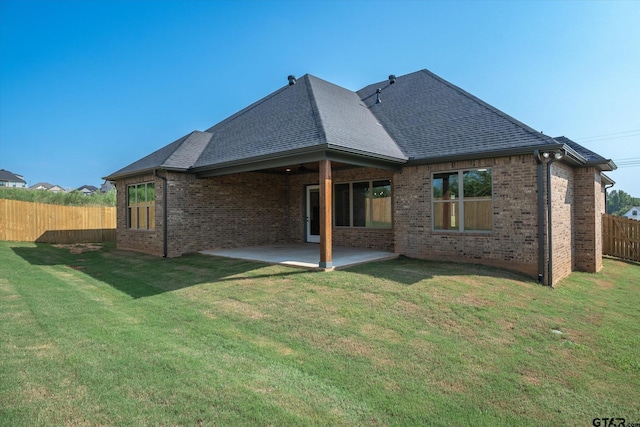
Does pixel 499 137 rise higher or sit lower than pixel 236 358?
higher

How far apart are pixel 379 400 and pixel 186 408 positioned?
5.84 ft

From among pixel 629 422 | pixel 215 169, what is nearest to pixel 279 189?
pixel 215 169

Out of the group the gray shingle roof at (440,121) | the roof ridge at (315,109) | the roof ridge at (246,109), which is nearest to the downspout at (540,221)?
the gray shingle roof at (440,121)

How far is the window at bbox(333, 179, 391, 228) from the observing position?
41.4 feet

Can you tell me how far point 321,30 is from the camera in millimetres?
12867

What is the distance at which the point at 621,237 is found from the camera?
14.4 meters

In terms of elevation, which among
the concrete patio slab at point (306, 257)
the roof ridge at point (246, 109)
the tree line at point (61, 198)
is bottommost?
the concrete patio slab at point (306, 257)

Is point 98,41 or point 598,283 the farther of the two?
point 98,41

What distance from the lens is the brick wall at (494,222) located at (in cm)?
885

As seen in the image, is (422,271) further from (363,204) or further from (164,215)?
(164,215)

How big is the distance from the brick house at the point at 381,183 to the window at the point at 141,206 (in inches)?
3.1

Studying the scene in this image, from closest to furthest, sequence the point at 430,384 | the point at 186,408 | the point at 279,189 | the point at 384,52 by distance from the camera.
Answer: the point at 186,408 < the point at 430,384 < the point at 384,52 < the point at 279,189

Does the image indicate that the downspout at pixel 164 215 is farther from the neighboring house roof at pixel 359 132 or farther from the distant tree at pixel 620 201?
the distant tree at pixel 620 201

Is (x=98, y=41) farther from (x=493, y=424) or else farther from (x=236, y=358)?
(x=493, y=424)
